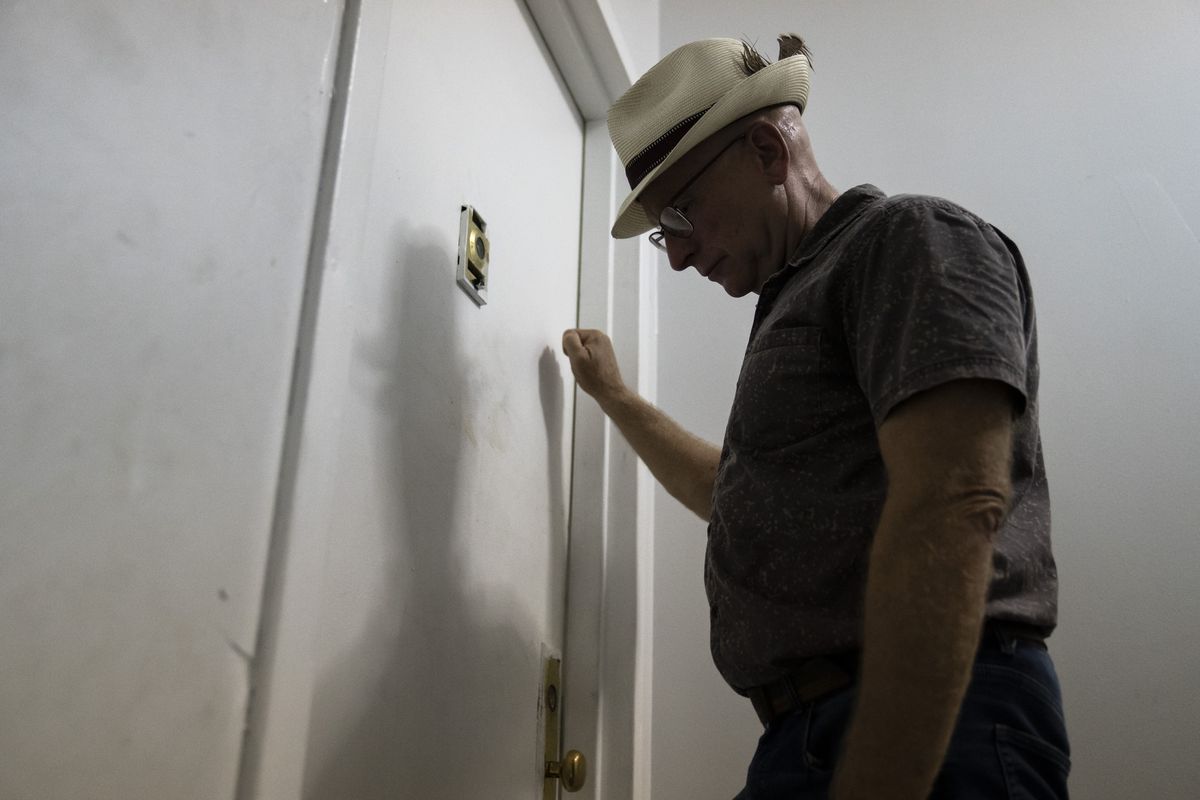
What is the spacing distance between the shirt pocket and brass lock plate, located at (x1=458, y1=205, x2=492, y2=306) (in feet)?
1.17

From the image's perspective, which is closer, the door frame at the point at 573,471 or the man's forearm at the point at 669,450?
the door frame at the point at 573,471

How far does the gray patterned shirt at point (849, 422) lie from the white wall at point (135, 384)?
0.38 metres

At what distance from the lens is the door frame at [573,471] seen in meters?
0.51

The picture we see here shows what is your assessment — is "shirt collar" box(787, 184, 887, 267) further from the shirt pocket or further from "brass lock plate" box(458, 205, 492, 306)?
"brass lock plate" box(458, 205, 492, 306)

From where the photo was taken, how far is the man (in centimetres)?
50

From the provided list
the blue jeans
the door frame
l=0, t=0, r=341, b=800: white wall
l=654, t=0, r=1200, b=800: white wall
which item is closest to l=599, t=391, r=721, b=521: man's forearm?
the door frame

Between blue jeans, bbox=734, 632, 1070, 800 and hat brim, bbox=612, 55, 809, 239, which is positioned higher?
hat brim, bbox=612, 55, 809, 239

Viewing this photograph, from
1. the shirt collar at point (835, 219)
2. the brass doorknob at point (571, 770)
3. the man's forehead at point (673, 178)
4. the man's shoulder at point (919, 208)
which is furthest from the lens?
the brass doorknob at point (571, 770)

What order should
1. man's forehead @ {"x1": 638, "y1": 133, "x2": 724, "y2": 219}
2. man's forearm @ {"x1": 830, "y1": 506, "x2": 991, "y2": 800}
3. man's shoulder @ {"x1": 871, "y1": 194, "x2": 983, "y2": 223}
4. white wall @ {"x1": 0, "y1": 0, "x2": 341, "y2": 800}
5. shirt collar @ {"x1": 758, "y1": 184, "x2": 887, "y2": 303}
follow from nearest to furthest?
white wall @ {"x1": 0, "y1": 0, "x2": 341, "y2": 800} → man's forearm @ {"x1": 830, "y1": 506, "x2": 991, "y2": 800} → man's shoulder @ {"x1": 871, "y1": 194, "x2": 983, "y2": 223} → shirt collar @ {"x1": 758, "y1": 184, "x2": 887, "y2": 303} → man's forehead @ {"x1": 638, "y1": 133, "x2": 724, "y2": 219}

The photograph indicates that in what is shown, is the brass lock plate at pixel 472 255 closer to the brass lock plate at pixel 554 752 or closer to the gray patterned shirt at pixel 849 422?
the gray patterned shirt at pixel 849 422

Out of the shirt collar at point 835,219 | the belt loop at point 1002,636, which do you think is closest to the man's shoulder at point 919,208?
the shirt collar at point 835,219

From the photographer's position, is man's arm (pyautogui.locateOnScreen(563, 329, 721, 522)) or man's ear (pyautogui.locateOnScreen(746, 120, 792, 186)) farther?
man's arm (pyautogui.locateOnScreen(563, 329, 721, 522))

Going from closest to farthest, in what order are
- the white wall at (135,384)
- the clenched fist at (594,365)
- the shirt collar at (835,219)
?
the white wall at (135,384) → the shirt collar at (835,219) → the clenched fist at (594,365)

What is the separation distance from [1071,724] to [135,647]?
1.11 m
